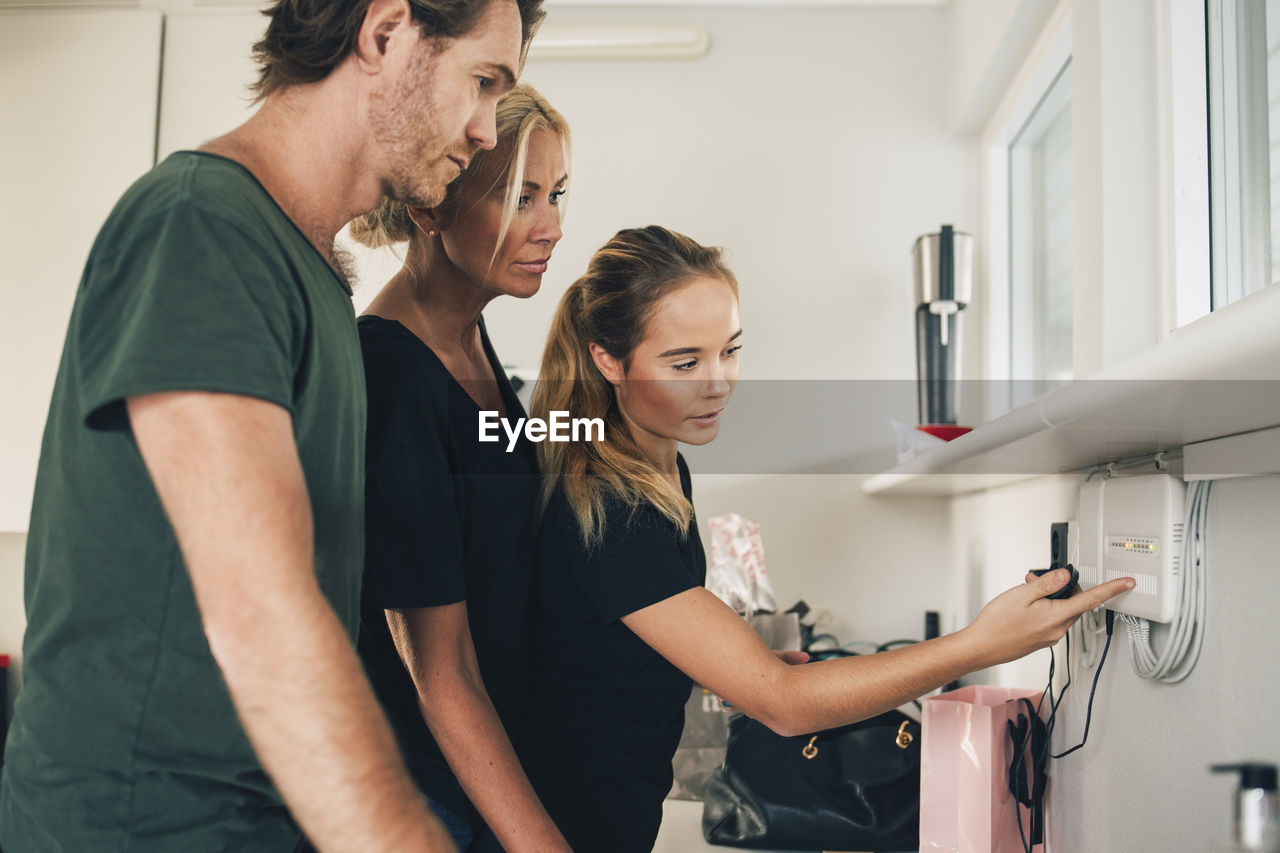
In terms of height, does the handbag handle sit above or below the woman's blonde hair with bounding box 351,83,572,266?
below

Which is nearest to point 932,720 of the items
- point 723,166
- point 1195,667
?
point 1195,667

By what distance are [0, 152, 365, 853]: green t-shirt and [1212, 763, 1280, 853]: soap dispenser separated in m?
0.56

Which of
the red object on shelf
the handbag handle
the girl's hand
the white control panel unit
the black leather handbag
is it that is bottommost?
the black leather handbag

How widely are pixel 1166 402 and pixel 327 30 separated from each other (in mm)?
634

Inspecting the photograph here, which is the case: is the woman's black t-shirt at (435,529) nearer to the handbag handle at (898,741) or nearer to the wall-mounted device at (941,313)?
the handbag handle at (898,741)

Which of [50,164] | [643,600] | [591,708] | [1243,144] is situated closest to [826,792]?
[591,708]

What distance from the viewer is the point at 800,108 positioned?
2387 millimetres

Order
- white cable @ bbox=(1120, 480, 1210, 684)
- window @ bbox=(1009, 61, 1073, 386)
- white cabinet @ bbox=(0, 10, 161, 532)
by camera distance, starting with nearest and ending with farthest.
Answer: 1. white cable @ bbox=(1120, 480, 1210, 684)
2. window @ bbox=(1009, 61, 1073, 386)
3. white cabinet @ bbox=(0, 10, 161, 532)

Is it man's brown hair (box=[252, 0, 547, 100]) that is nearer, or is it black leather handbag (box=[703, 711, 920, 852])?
man's brown hair (box=[252, 0, 547, 100])

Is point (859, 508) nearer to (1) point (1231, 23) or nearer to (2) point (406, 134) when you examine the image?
(1) point (1231, 23)

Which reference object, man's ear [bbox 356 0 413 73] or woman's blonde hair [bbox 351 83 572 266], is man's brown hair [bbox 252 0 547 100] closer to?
man's ear [bbox 356 0 413 73]

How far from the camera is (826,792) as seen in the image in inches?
52.7

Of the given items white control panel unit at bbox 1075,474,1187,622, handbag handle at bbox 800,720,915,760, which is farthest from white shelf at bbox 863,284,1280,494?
handbag handle at bbox 800,720,915,760

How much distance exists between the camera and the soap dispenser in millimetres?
493
